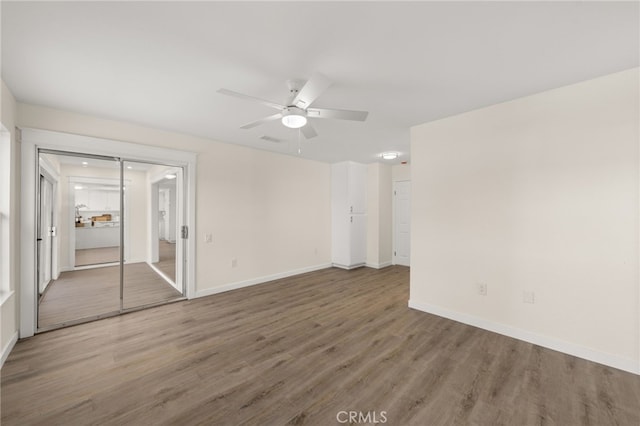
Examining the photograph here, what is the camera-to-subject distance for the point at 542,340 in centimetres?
251

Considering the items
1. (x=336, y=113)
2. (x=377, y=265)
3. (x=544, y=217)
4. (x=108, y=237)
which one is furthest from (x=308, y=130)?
(x=108, y=237)

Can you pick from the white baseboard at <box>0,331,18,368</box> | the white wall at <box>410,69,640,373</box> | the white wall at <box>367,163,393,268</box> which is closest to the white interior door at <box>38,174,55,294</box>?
the white baseboard at <box>0,331,18,368</box>

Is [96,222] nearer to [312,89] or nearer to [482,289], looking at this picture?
[312,89]

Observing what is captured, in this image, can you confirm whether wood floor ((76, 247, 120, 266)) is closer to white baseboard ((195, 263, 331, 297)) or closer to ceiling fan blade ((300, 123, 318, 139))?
white baseboard ((195, 263, 331, 297))

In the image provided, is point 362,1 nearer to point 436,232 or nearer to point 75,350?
point 436,232

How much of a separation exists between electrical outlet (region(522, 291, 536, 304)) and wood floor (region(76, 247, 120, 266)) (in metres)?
6.76

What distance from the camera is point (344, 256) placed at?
19.4 ft

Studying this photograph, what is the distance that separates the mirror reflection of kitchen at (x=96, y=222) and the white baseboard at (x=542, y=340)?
5600 mm

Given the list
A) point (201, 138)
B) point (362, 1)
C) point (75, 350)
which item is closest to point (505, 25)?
point (362, 1)

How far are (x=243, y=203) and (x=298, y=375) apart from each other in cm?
309

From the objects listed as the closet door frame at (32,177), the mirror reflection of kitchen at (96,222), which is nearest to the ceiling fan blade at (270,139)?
the closet door frame at (32,177)

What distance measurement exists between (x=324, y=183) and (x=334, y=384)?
4.56 m

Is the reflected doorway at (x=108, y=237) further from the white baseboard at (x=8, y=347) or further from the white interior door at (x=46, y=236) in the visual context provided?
the white baseboard at (x=8, y=347)

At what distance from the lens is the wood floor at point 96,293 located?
10.7 ft
